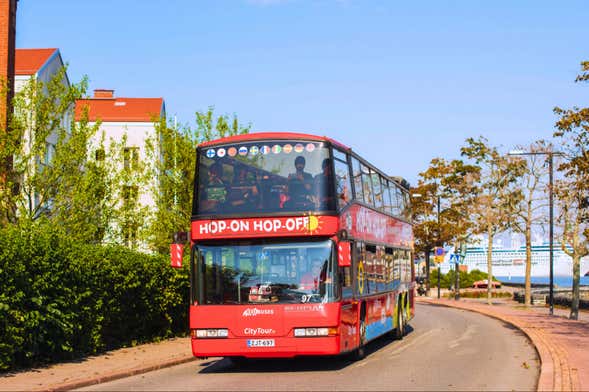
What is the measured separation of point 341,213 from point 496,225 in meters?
37.7

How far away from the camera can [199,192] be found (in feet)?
52.5

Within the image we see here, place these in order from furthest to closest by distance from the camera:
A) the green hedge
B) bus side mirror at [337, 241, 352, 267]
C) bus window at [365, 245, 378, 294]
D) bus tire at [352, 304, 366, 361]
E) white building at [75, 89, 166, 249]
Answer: white building at [75, 89, 166, 249]
bus window at [365, 245, 378, 294]
bus tire at [352, 304, 366, 361]
the green hedge
bus side mirror at [337, 241, 352, 267]

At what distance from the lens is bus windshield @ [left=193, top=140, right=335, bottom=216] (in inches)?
612

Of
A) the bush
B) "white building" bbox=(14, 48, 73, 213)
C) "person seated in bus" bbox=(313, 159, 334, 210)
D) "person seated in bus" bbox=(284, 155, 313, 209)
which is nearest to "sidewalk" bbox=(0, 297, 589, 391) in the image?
"person seated in bus" bbox=(284, 155, 313, 209)

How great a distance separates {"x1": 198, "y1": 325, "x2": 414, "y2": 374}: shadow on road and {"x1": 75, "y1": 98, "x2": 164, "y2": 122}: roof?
43735 millimetres

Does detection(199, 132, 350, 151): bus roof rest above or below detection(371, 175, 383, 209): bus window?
above

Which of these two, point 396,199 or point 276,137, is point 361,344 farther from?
point 396,199

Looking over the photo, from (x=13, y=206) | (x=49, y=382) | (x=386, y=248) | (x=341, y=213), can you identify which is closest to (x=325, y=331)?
(x=341, y=213)

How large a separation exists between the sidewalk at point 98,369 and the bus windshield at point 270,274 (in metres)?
2.07

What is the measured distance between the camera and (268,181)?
615 inches

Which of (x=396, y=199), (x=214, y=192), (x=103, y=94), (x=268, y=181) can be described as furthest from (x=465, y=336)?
(x=103, y=94)

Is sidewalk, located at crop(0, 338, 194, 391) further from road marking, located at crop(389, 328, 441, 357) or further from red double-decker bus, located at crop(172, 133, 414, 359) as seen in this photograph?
road marking, located at crop(389, 328, 441, 357)

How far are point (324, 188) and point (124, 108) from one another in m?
49.9

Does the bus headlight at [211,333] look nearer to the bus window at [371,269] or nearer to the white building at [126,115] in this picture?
the bus window at [371,269]
